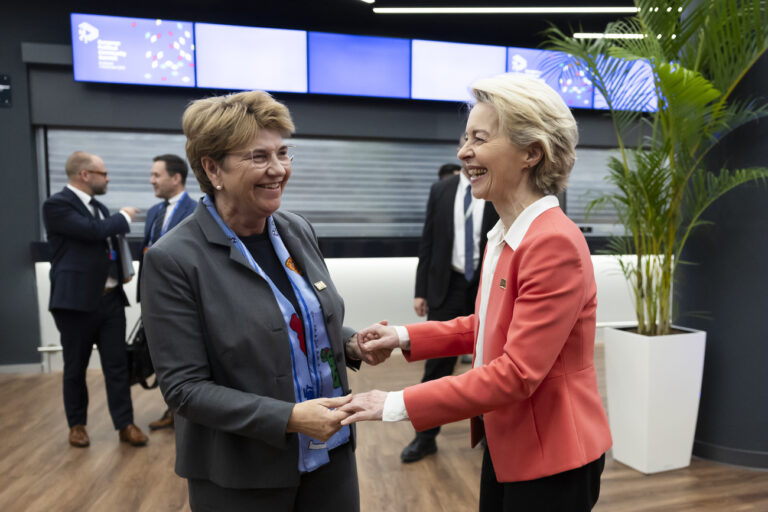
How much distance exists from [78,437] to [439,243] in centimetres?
276

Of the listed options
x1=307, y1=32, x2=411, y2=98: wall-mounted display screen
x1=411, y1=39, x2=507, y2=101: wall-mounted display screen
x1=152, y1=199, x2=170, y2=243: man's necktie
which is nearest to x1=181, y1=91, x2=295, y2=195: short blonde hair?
x1=152, y1=199, x2=170, y2=243: man's necktie

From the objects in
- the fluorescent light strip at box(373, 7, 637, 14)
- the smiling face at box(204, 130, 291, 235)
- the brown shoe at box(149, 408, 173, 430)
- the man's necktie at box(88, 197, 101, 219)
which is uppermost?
the fluorescent light strip at box(373, 7, 637, 14)

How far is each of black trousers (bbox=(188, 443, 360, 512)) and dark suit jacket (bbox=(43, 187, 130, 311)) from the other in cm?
255

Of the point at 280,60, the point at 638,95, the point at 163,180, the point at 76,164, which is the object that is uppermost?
the point at 280,60

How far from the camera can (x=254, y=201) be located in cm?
134

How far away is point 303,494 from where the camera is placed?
1.39 meters

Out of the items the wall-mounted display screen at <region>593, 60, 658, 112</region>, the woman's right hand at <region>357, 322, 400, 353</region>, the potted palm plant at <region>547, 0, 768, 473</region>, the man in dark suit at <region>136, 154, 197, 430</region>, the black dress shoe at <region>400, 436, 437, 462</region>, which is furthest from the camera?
the man in dark suit at <region>136, 154, 197, 430</region>

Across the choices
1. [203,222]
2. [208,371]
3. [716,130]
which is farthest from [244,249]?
[716,130]

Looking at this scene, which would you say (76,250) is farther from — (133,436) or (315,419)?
(315,419)

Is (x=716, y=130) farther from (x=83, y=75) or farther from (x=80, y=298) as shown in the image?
(x=83, y=75)

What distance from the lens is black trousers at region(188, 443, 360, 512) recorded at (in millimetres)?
1295

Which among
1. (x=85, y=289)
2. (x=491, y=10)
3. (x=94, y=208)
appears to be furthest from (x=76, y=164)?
(x=491, y=10)

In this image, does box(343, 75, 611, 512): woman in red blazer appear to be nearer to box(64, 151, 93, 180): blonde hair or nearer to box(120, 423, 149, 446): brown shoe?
box(120, 423, 149, 446): brown shoe

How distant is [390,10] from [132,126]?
9.77 ft
